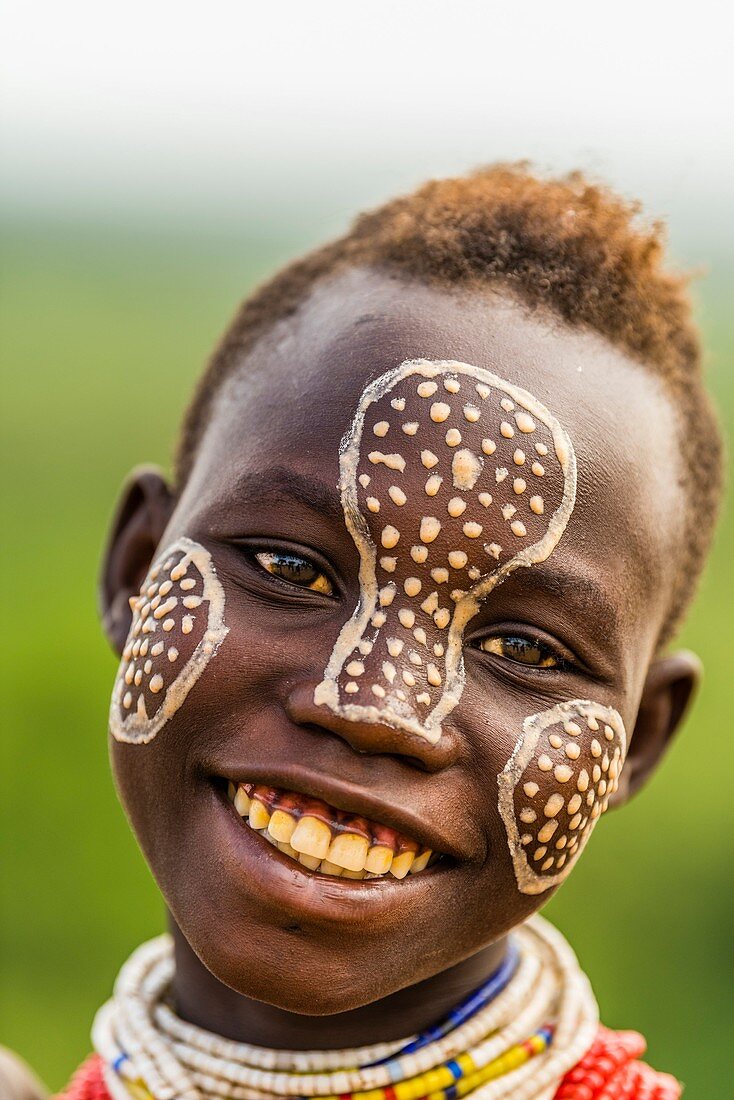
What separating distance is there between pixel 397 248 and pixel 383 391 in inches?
15.0

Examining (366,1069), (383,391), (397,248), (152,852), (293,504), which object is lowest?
(366,1069)

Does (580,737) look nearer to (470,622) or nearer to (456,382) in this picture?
(470,622)

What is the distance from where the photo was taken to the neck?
2080mm

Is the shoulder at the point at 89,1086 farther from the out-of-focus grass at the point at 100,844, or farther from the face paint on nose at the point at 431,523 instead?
the out-of-focus grass at the point at 100,844

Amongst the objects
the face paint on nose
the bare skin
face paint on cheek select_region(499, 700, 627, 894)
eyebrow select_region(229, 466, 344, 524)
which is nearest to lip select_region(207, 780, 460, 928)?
the bare skin

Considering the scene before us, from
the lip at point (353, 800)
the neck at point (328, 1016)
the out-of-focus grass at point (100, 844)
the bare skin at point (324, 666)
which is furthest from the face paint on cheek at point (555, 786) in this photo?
the out-of-focus grass at point (100, 844)

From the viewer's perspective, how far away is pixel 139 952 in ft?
7.96

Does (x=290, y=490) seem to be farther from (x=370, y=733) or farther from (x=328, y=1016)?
(x=328, y=1016)

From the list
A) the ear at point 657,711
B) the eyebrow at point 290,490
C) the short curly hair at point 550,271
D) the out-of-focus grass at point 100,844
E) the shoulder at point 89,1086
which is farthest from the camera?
the out-of-focus grass at point 100,844

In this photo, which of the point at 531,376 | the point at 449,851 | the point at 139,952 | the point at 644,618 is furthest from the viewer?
the point at 139,952

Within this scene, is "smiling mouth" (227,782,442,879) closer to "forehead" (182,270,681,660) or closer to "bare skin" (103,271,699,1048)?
"bare skin" (103,271,699,1048)

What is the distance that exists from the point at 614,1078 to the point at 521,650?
0.78 metres

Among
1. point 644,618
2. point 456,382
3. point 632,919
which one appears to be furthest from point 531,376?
point 632,919

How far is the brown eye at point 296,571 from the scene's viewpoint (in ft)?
6.28
